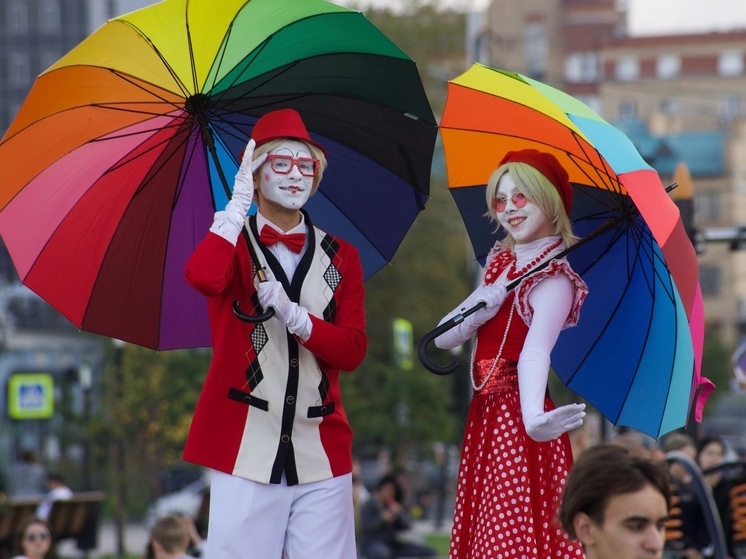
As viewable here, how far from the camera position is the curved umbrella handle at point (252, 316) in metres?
5.30

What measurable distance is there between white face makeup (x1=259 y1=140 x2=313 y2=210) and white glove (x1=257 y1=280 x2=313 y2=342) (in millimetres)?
383

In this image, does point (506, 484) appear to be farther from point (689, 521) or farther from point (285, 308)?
point (689, 521)

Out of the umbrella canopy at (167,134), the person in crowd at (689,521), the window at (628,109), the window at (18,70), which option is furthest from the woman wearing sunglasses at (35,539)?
the window at (628,109)

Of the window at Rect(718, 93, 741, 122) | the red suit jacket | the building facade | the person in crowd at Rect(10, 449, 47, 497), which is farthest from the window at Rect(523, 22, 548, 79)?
the red suit jacket

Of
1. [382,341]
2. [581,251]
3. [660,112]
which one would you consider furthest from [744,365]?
[660,112]

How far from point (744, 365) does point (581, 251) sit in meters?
8.00

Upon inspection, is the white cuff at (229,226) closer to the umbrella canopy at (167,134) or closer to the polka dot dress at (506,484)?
the umbrella canopy at (167,134)

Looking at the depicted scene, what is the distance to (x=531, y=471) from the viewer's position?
18.3 ft

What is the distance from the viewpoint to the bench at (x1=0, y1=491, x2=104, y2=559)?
17891mm

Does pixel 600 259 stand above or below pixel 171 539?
above

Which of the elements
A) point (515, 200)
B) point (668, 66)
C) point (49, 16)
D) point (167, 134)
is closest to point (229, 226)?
point (167, 134)

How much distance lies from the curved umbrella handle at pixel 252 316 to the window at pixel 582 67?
85.6 metres

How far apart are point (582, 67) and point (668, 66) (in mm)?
5091

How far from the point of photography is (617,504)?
3.74 metres
